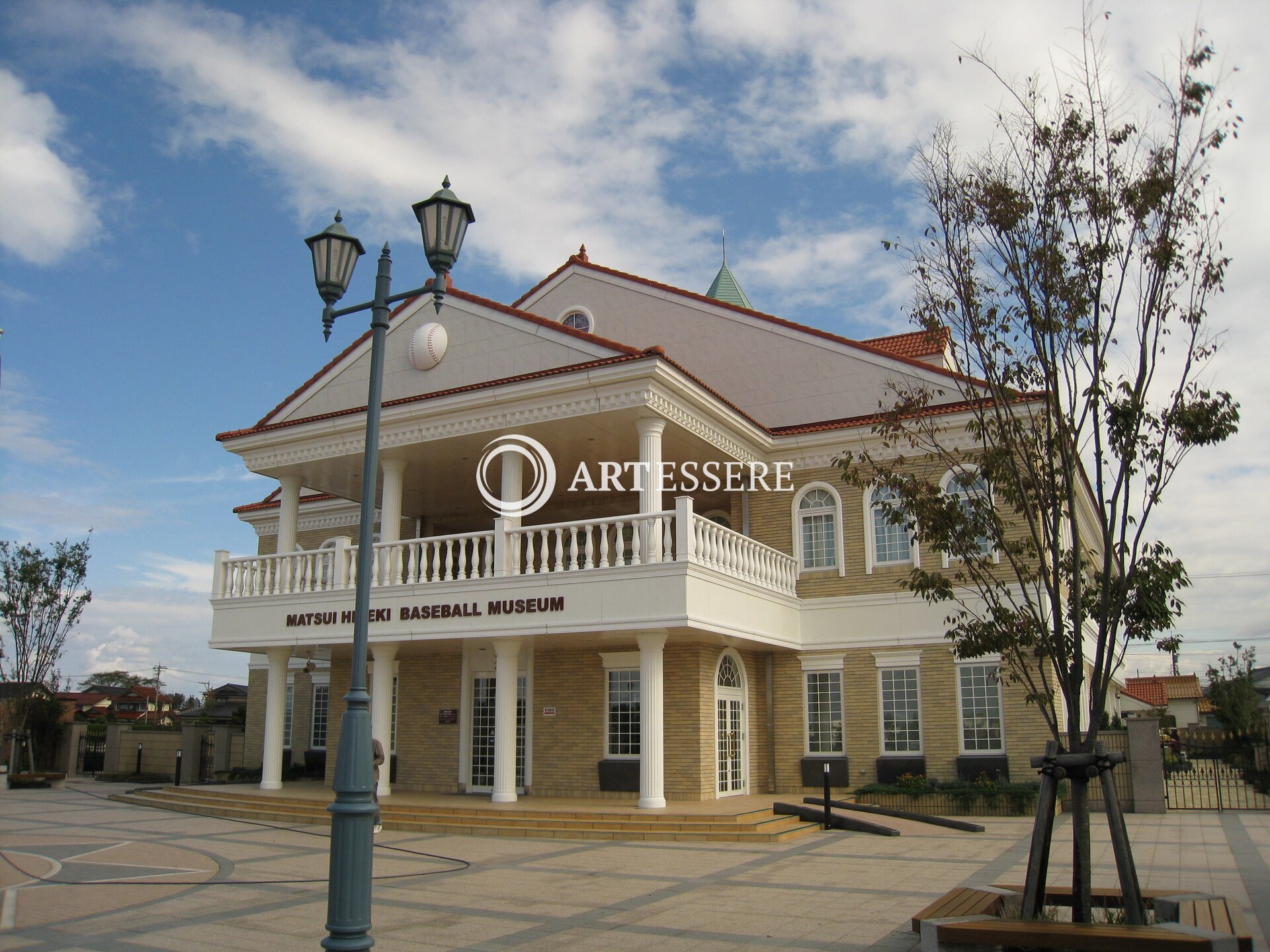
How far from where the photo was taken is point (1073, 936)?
21.3 ft

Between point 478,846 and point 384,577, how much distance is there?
5981 millimetres

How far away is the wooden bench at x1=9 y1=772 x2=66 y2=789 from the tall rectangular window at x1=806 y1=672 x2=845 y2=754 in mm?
19194

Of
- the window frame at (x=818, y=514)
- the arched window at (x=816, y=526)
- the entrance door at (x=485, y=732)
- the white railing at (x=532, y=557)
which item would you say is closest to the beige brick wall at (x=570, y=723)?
the entrance door at (x=485, y=732)

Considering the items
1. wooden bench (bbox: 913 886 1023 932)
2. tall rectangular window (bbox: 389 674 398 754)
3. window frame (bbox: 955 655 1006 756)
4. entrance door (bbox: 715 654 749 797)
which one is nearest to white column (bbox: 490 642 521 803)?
entrance door (bbox: 715 654 749 797)

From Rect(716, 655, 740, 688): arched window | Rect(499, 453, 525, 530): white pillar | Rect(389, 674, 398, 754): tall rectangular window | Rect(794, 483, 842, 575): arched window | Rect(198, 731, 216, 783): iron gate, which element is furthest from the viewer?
Rect(198, 731, 216, 783): iron gate

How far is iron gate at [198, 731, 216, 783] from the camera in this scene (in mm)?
26953

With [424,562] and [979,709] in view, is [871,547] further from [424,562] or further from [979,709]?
[424,562]

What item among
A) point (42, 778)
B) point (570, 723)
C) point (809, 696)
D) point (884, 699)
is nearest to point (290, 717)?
point (42, 778)

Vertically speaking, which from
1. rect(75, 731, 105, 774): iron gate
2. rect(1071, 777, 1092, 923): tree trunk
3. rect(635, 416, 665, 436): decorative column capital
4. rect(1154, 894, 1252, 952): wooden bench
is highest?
rect(635, 416, 665, 436): decorative column capital

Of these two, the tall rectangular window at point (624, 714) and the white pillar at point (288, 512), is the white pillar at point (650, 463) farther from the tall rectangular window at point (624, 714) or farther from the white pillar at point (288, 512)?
the white pillar at point (288, 512)

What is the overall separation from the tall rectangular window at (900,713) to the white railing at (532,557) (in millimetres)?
2542

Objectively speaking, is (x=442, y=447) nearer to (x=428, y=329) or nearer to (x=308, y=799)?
(x=428, y=329)

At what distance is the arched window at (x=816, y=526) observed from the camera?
20.4m

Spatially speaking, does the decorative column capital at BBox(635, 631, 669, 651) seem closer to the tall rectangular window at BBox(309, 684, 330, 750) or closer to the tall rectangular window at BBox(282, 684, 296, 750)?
the tall rectangular window at BBox(309, 684, 330, 750)
